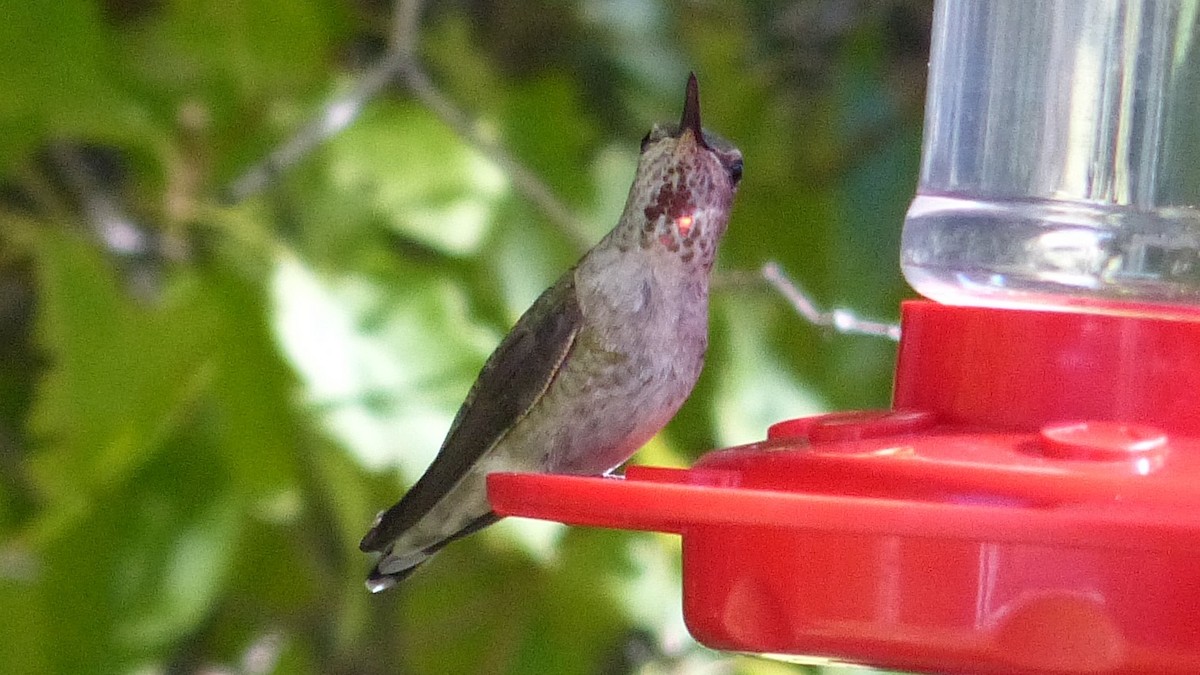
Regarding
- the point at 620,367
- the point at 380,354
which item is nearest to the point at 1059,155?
the point at 620,367

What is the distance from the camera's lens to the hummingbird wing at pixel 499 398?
155 cm

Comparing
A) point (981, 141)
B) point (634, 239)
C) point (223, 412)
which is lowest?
point (223, 412)

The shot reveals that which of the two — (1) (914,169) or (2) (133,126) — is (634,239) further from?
(1) (914,169)

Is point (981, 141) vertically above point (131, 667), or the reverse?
point (981, 141)

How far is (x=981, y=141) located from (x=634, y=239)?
1.46 feet

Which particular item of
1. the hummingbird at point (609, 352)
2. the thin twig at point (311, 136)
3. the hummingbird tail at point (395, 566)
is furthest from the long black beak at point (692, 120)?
the thin twig at point (311, 136)

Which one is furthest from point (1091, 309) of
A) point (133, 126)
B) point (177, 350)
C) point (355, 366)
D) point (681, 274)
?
point (133, 126)

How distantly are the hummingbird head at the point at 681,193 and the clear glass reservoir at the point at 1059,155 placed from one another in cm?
22

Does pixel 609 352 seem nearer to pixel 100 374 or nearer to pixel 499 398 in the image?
pixel 499 398

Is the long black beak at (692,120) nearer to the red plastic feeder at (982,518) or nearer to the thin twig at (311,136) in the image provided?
the red plastic feeder at (982,518)

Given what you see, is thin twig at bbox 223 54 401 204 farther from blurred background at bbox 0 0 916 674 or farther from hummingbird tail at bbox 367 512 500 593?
Answer: hummingbird tail at bbox 367 512 500 593

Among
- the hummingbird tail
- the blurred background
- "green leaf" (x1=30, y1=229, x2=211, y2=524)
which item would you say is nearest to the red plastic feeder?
the hummingbird tail

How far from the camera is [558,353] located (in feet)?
5.41

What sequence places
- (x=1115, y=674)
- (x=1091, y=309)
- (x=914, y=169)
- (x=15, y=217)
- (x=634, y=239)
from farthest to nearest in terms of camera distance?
(x=914, y=169), (x=15, y=217), (x=634, y=239), (x=1091, y=309), (x=1115, y=674)
